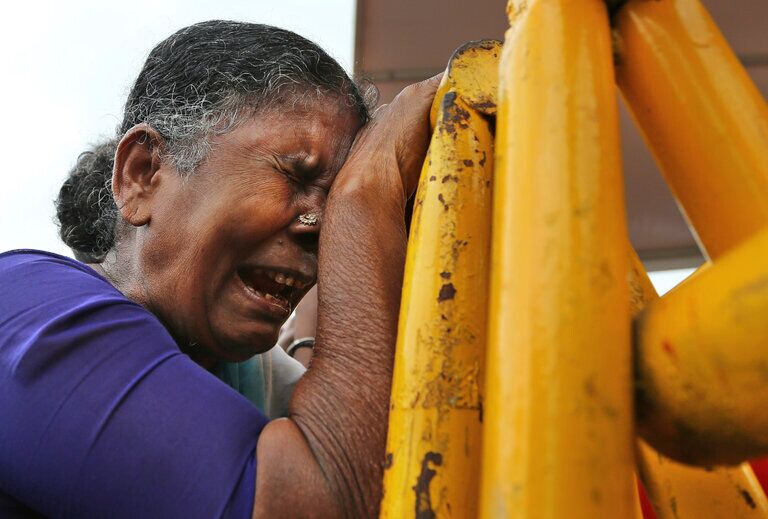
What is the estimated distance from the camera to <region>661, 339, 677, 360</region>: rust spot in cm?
58

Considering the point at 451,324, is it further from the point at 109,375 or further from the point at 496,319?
the point at 109,375

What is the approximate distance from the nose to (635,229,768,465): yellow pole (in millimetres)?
758

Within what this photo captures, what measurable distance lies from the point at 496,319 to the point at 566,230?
9 cm

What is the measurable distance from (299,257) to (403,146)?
29cm

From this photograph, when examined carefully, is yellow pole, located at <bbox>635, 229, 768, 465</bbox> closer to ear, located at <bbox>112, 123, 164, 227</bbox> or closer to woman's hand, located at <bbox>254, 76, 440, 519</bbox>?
woman's hand, located at <bbox>254, 76, 440, 519</bbox>

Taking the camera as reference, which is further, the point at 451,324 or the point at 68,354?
the point at 68,354

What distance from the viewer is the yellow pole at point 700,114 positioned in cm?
66

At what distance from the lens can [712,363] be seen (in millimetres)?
552

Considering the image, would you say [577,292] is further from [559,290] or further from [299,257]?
[299,257]

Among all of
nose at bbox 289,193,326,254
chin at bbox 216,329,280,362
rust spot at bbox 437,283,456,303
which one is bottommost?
rust spot at bbox 437,283,456,303

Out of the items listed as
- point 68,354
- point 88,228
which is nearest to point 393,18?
point 88,228

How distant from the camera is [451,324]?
29.5 inches

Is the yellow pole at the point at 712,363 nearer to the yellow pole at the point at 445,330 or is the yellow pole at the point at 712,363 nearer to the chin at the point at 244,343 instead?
the yellow pole at the point at 445,330

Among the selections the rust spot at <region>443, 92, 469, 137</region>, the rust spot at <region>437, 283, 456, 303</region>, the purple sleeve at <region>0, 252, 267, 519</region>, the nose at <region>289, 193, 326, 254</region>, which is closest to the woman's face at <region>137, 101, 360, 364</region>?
the nose at <region>289, 193, 326, 254</region>
